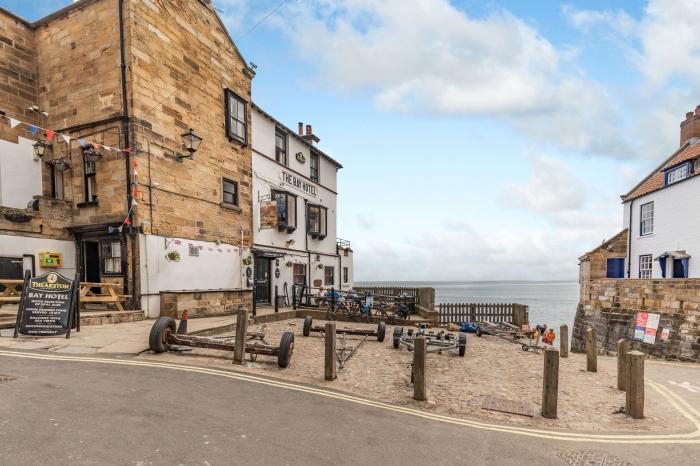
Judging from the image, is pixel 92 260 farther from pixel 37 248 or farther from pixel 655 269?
pixel 655 269

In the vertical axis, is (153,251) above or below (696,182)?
below

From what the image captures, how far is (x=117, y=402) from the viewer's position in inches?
205

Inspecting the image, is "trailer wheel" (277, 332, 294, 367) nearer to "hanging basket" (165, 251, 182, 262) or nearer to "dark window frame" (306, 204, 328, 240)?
"hanging basket" (165, 251, 182, 262)

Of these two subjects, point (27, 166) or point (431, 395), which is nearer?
point (431, 395)

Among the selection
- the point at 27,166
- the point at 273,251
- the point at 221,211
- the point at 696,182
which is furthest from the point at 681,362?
the point at 27,166

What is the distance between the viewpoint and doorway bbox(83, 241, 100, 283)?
14.5 metres

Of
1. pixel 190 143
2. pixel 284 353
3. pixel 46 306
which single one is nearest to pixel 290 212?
pixel 190 143

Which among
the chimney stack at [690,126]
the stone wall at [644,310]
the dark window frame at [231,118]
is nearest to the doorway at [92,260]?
the dark window frame at [231,118]

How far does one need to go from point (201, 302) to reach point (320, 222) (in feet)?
40.4

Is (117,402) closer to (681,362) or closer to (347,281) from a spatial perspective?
(681,362)

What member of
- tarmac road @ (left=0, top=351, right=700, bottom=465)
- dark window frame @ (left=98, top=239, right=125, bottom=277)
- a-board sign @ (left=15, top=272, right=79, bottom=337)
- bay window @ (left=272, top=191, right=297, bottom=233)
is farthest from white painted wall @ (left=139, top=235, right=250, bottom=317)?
tarmac road @ (left=0, top=351, right=700, bottom=465)

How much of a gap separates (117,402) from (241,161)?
14781 mm

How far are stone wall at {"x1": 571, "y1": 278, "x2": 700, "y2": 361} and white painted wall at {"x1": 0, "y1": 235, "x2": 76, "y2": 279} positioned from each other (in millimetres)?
25663

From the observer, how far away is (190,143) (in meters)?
14.9
